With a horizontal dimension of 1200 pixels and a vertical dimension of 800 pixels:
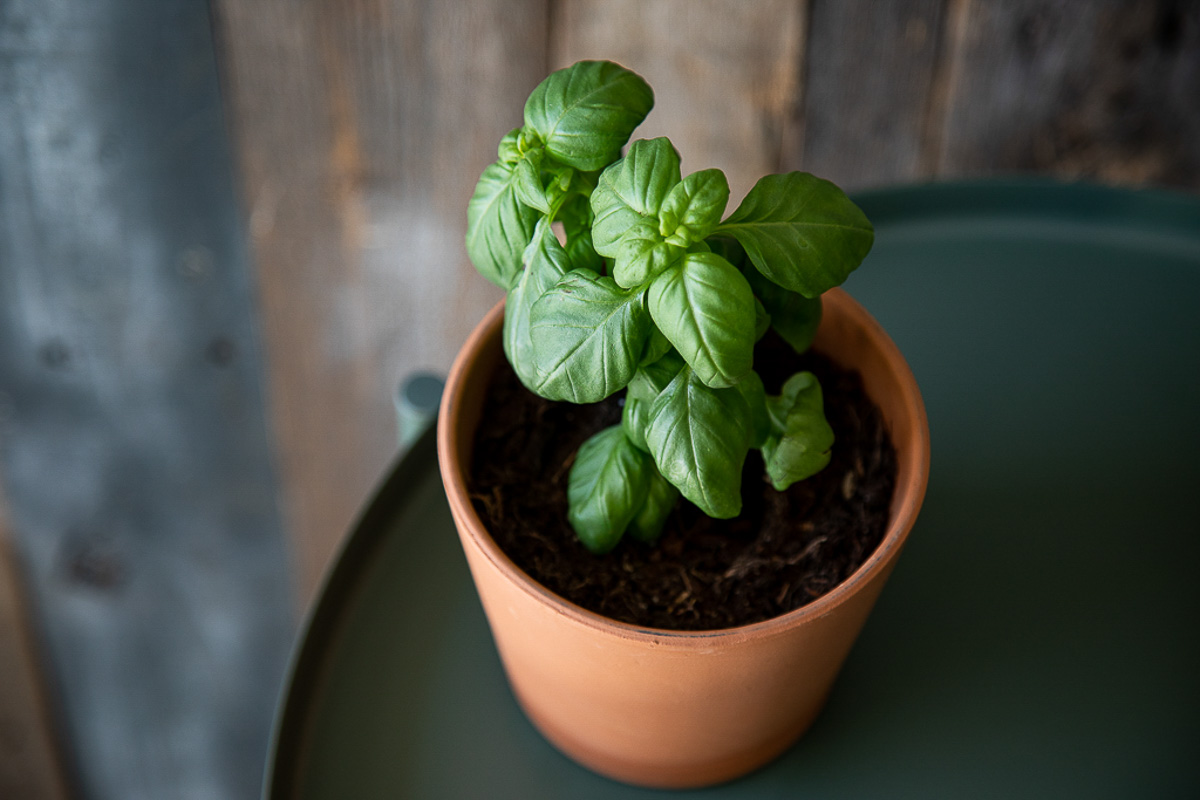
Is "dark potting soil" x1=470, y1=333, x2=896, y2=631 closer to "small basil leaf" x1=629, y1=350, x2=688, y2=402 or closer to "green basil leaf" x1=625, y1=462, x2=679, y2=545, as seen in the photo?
"green basil leaf" x1=625, y1=462, x2=679, y2=545

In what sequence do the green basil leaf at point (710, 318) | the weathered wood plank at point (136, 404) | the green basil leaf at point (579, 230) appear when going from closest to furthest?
the green basil leaf at point (710, 318)
the green basil leaf at point (579, 230)
the weathered wood plank at point (136, 404)

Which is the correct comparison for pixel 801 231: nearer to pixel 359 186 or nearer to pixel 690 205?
pixel 690 205

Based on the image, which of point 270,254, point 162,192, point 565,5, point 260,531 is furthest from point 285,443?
point 565,5

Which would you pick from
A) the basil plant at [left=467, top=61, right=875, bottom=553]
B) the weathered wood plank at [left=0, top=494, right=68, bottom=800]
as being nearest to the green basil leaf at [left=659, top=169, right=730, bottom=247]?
the basil plant at [left=467, top=61, right=875, bottom=553]

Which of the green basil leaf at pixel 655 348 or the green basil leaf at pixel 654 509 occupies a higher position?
the green basil leaf at pixel 655 348

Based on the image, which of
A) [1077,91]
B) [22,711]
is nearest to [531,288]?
[1077,91]

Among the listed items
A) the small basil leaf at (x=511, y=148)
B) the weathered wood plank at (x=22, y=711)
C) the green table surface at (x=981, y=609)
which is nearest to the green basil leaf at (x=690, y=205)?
the small basil leaf at (x=511, y=148)

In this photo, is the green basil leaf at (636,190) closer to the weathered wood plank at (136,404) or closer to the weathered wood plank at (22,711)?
the weathered wood plank at (136,404)

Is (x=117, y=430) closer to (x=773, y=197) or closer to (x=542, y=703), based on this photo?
(x=542, y=703)
